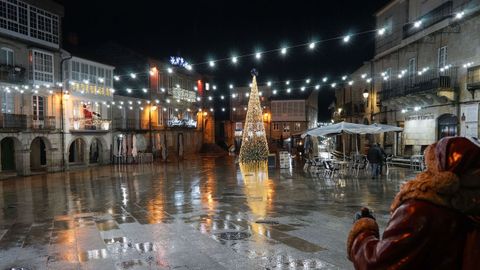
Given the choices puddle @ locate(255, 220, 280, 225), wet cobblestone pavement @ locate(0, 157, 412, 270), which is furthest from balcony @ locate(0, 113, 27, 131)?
puddle @ locate(255, 220, 280, 225)

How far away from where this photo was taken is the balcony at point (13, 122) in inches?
925

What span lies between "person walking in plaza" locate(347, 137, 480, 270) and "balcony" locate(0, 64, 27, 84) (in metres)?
26.2

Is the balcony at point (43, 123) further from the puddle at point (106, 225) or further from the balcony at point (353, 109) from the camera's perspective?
the balcony at point (353, 109)

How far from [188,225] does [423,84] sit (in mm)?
18015

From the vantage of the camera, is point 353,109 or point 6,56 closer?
point 6,56

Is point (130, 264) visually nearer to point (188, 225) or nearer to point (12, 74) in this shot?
point (188, 225)

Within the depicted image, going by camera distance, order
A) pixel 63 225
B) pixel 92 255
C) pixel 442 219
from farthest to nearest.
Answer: pixel 63 225 < pixel 92 255 < pixel 442 219

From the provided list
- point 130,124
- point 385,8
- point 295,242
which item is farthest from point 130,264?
point 130,124

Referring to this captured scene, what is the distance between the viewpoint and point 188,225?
29.0 feet

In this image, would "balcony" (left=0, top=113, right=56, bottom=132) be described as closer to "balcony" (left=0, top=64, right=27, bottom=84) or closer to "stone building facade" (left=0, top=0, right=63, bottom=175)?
"stone building facade" (left=0, top=0, right=63, bottom=175)

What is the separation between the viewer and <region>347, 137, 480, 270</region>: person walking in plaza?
1.75 metres

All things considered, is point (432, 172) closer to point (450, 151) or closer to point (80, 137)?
point (450, 151)

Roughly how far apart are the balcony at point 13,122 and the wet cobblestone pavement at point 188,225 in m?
8.60

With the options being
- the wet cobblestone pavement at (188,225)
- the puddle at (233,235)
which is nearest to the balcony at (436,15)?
the wet cobblestone pavement at (188,225)
